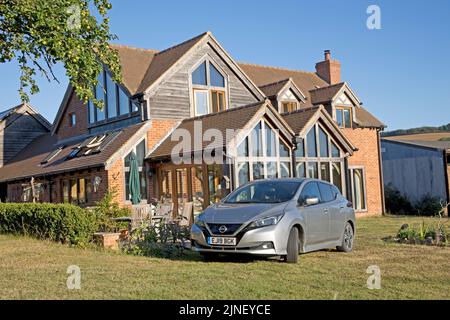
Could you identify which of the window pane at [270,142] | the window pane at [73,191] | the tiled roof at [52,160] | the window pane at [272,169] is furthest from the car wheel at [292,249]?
the window pane at [73,191]

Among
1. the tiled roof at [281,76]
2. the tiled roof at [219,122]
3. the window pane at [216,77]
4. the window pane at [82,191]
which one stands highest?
the tiled roof at [281,76]

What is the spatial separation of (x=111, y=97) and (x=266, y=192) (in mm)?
14990

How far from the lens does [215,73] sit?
24.3 m

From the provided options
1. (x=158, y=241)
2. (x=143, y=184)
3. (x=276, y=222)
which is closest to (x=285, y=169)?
(x=143, y=184)

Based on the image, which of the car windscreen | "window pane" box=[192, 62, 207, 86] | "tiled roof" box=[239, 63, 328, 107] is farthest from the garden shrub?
the car windscreen

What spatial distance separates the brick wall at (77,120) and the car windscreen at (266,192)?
16.6 meters

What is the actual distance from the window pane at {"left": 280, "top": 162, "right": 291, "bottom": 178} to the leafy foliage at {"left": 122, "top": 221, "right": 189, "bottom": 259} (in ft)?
24.3

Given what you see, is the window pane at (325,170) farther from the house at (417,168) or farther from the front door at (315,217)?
the front door at (315,217)

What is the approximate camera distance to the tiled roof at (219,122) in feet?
63.0

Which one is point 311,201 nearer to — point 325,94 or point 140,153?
point 140,153
